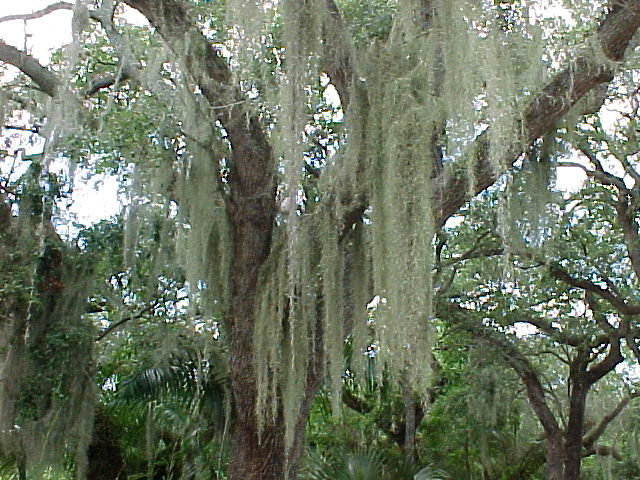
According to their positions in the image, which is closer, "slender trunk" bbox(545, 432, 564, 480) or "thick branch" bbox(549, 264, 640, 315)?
"thick branch" bbox(549, 264, 640, 315)

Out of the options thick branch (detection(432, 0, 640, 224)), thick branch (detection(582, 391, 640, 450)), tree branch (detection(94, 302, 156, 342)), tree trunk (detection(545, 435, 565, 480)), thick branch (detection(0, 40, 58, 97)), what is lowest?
tree trunk (detection(545, 435, 565, 480))

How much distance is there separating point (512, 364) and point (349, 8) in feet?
11.7

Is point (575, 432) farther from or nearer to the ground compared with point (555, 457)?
farther from the ground

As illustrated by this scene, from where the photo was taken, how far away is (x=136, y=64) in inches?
169

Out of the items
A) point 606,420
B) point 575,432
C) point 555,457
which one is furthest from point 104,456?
point 606,420

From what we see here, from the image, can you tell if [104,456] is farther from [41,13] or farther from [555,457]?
[555,457]

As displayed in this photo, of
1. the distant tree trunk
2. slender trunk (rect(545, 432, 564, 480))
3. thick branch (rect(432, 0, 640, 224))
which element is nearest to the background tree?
thick branch (rect(432, 0, 640, 224))

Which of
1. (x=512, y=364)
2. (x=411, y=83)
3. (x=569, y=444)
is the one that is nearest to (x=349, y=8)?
(x=411, y=83)

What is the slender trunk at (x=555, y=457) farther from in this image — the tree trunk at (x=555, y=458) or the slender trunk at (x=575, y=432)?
the slender trunk at (x=575, y=432)

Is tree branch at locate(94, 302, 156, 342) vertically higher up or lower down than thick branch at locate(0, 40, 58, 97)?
lower down

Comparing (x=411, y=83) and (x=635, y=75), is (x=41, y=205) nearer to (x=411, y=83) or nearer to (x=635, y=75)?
(x=411, y=83)

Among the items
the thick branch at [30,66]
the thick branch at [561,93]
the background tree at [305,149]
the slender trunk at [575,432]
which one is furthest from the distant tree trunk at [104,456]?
the slender trunk at [575,432]

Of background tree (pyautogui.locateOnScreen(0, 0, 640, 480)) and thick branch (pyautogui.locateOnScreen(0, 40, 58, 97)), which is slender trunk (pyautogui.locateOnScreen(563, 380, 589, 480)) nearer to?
background tree (pyautogui.locateOnScreen(0, 0, 640, 480))

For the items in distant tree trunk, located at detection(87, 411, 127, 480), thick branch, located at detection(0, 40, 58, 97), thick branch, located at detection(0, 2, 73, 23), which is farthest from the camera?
distant tree trunk, located at detection(87, 411, 127, 480)
